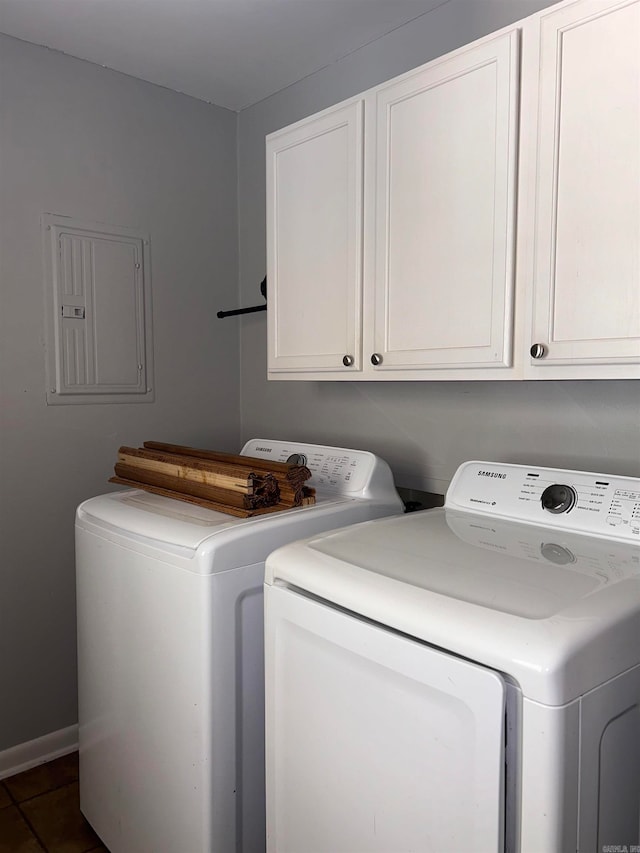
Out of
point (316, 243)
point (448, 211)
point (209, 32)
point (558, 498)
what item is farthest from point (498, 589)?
point (209, 32)

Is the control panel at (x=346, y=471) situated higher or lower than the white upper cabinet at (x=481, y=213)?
lower

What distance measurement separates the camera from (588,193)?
1196 mm

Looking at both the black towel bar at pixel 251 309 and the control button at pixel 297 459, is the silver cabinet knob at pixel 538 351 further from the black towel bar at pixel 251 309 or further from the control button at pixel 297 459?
the black towel bar at pixel 251 309

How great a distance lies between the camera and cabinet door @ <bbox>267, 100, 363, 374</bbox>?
66.4 inches

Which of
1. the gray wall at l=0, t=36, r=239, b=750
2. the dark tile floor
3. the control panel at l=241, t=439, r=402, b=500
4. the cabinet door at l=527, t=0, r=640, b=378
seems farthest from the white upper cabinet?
the dark tile floor

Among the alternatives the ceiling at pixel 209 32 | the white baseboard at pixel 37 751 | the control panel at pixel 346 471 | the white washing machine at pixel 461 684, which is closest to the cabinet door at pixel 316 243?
the control panel at pixel 346 471

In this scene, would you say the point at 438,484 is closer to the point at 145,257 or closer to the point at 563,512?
the point at 563,512

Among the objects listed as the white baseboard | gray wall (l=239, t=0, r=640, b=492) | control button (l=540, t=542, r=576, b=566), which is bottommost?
the white baseboard

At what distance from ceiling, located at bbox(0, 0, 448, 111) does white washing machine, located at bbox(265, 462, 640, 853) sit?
1549 millimetres

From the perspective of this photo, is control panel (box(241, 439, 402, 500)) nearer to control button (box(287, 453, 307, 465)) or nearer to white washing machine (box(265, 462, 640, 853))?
control button (box(287, 453, 307, 465))

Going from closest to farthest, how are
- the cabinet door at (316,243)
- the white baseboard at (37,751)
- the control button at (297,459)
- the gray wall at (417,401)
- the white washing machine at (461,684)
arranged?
the white washing machine at (461,684) → the gray wall at (417,401) → the cabinet door at (316,243) → the control button at (297,459) → the white baseboard at (37,751)

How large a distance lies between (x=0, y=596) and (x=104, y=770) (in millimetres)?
700

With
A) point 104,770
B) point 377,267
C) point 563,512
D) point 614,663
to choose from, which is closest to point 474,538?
point 563,512

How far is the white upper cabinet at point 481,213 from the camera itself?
117 centimetres
